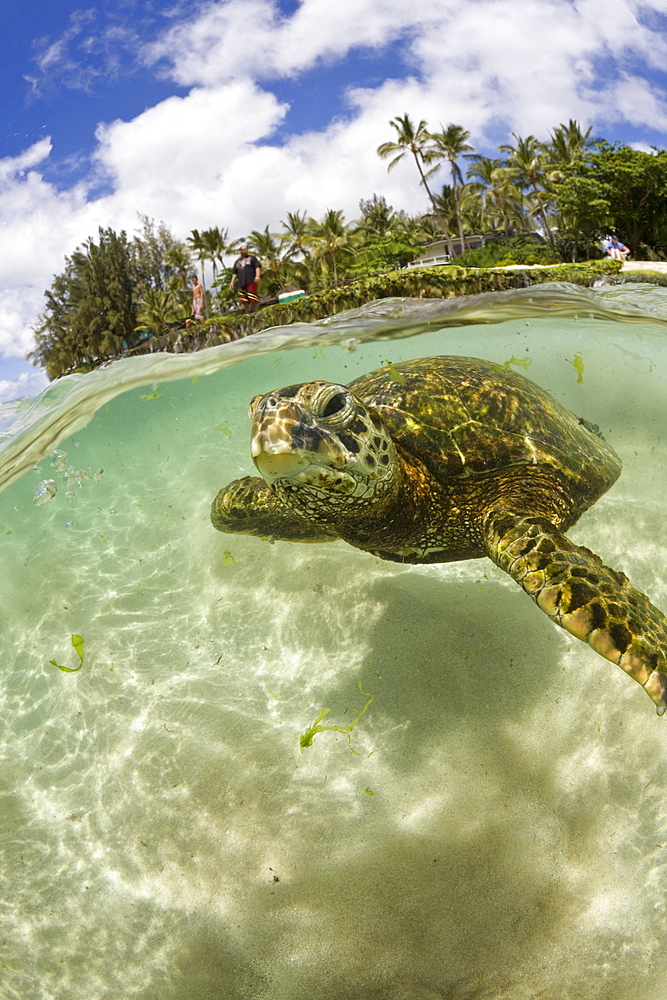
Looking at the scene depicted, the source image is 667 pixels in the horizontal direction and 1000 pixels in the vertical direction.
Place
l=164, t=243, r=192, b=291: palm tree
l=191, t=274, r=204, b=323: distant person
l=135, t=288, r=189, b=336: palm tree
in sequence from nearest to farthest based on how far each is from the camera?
l=191, t=274, r=204, b=323: distant person → l=135, t=288, r=189, b=336: palm tree → l=164, t=243, r=192, b=291: palm tree

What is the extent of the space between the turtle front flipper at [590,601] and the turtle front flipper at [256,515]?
5.24 feet

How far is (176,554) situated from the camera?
→ 6520mm

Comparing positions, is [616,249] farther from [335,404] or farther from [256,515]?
[335,404]

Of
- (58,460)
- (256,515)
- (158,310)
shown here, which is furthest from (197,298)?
(158,310)

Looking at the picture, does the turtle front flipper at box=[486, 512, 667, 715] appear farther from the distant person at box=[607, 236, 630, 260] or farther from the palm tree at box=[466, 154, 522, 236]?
the palm tree at box=[466, 154, 522, 236]

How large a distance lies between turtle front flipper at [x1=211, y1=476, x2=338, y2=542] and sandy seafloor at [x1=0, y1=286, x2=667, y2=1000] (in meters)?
0.88

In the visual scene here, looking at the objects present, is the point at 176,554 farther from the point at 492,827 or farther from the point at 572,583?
the point at 572,583

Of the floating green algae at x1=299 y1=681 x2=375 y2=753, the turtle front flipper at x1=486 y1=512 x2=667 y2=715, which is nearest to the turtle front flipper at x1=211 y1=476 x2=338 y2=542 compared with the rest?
the floating green algae at x1=299 y1=681 x2=375 y2=753

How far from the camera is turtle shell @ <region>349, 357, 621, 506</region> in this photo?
3879mm

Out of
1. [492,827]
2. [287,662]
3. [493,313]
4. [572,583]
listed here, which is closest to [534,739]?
[492,827]

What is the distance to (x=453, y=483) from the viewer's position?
3.82 m

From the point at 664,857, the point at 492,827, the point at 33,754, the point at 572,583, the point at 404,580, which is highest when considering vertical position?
the point at 572,583

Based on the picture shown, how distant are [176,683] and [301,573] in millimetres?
1475

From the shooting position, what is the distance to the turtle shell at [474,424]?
388 centimetres
